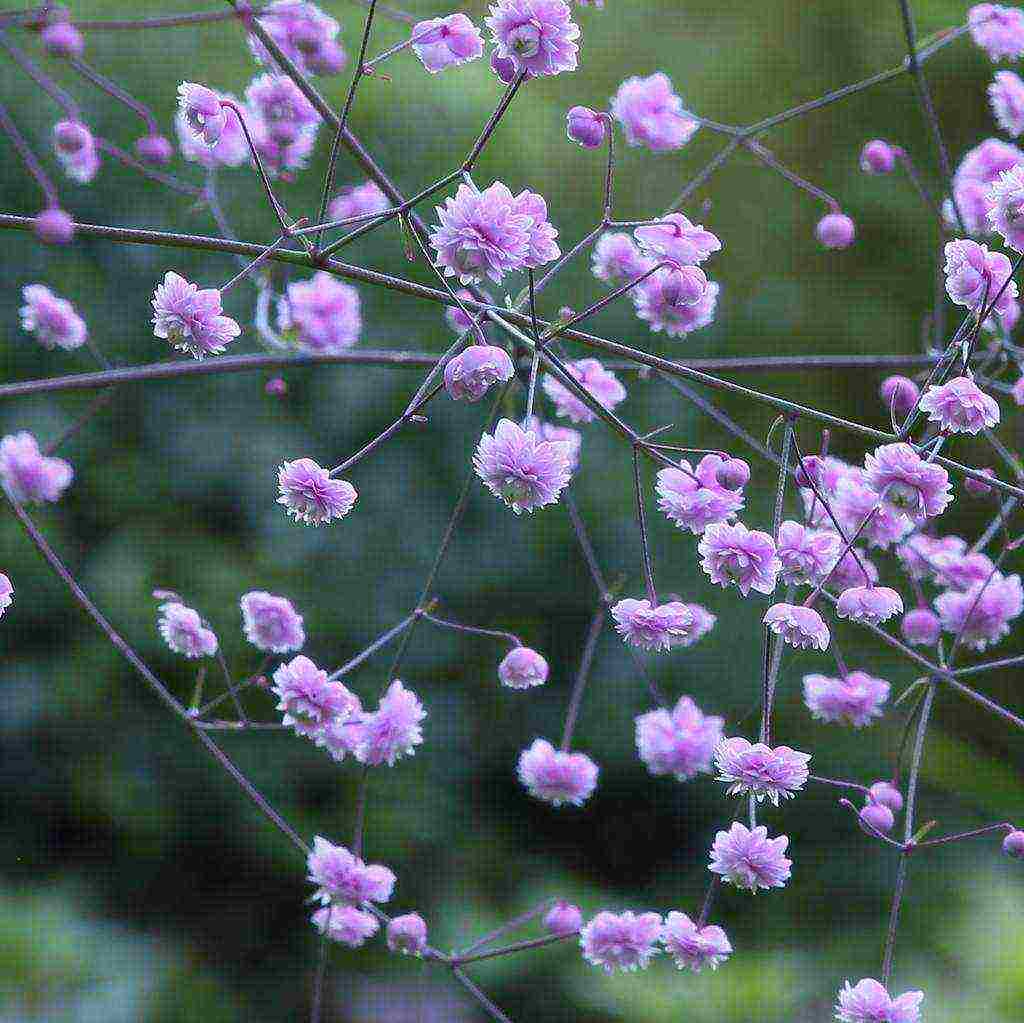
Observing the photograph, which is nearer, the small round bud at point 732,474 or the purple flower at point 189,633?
the small round bud at point 732,474

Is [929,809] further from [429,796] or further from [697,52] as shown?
[697,52]

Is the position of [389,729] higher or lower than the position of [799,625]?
lower

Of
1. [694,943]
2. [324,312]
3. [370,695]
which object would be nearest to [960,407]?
[694,943]

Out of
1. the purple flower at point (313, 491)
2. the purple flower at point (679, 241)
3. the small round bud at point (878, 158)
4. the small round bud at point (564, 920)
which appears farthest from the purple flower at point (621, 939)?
the small round bud at point (878, 158)

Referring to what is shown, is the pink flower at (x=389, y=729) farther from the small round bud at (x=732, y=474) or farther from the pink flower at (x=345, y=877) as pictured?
the small round bud at (x=732, y=474)

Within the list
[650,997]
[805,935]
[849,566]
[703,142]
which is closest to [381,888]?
[849,566]

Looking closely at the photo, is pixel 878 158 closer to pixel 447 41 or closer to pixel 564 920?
pixel 447 41

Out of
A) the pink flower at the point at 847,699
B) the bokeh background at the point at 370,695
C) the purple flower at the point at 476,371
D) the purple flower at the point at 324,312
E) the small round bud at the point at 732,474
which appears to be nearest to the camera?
the purple flower at the point at 476,371
